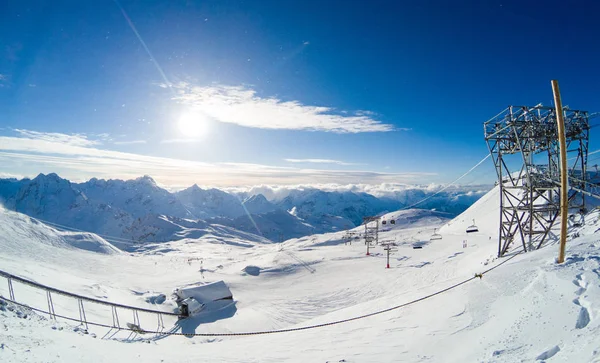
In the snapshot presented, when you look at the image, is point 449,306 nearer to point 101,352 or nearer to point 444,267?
point 101,352

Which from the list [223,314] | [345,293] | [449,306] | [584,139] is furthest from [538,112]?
[223,314]

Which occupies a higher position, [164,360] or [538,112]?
[538,112]

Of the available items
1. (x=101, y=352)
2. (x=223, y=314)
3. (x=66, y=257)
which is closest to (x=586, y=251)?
(x=101, y=352)

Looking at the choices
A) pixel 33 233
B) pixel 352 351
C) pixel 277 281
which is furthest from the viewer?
pixel 33 233

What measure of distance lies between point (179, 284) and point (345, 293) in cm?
2710

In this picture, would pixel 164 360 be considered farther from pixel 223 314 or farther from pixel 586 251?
pixel 223 314

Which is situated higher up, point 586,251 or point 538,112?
point 538,112

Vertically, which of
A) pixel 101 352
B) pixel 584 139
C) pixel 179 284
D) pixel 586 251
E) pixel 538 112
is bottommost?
pixel 179 284

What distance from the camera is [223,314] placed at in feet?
106

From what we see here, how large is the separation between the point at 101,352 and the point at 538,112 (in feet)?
95.2

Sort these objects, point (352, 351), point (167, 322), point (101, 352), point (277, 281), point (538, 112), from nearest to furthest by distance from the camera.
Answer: point (101, 352) → point (352, 351) → point (538, 112) → point (167, 322) → point (277, 281)

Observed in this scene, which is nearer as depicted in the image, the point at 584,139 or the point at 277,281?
the point at 584,139

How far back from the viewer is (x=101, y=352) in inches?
424

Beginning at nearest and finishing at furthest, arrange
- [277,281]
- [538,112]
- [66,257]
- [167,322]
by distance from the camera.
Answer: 1. [538,112]
2. [167,322]
3. [277,281]
4. [66,257]
